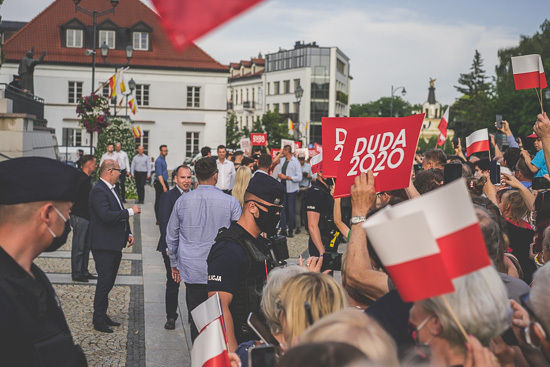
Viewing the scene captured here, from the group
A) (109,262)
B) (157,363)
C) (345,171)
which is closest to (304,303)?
(345,171)

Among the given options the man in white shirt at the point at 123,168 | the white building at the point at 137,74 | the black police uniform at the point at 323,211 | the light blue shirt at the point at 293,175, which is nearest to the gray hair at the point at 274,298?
the black police uniform at the point at 323,211

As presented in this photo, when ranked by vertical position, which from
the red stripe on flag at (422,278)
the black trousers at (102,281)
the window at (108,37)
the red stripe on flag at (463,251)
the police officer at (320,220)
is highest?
the window at (108,37)

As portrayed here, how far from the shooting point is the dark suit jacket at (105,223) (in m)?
7.89

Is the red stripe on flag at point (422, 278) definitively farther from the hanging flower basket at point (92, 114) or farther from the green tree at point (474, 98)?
the green tree at point (474, 98)

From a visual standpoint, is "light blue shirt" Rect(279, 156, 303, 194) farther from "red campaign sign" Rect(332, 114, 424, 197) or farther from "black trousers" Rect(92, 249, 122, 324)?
"red campaign sign" Rect(332, 114, 424, 197)

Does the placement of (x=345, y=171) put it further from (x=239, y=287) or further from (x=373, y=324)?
(x=373, y=324)

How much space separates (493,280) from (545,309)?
0.26 m

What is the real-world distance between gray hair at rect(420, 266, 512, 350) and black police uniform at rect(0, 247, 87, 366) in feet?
4.74

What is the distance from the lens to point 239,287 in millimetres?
4129

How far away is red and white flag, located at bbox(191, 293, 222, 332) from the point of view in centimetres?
306

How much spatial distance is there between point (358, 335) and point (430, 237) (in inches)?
14.7

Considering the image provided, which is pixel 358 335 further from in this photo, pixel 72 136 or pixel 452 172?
pixel 72 136

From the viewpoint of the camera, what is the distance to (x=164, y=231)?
28.8 feet

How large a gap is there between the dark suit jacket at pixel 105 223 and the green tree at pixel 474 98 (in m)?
67.6
